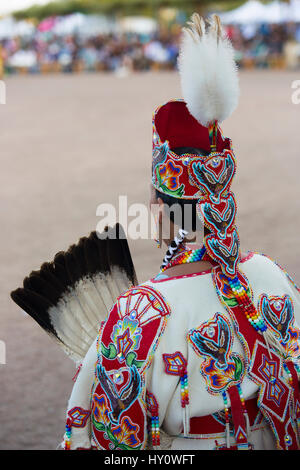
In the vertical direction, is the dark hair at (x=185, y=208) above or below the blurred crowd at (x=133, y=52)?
below

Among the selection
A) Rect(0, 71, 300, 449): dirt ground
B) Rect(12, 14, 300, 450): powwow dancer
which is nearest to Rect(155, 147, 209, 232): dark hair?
Rect(12, 14, 300, 450): powwow dancer

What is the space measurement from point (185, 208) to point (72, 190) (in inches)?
264

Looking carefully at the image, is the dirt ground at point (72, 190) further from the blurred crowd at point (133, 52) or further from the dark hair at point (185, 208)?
the blurred crowd at point (133, 52)

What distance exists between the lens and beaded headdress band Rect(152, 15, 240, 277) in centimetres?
164

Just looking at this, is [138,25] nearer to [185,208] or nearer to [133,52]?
[133,52]

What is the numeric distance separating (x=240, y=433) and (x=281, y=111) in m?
13.0

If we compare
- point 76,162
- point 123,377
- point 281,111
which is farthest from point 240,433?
point 281,111

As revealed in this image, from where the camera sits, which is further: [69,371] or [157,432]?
[69,371]

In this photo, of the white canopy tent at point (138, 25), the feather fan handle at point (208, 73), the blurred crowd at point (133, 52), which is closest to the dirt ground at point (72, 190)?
the feather fan handle at point (208, 73)

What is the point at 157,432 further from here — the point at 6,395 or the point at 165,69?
the point at 165,69

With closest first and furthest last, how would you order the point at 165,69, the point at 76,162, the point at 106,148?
the point at 76,162
the point at 106,148
the point at 165,69

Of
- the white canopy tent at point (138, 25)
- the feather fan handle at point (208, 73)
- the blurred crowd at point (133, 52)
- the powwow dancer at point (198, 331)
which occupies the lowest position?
the powwow dancer at point (198, 331)

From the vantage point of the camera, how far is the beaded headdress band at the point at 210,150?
1643mm

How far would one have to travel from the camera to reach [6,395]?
12.0ft
